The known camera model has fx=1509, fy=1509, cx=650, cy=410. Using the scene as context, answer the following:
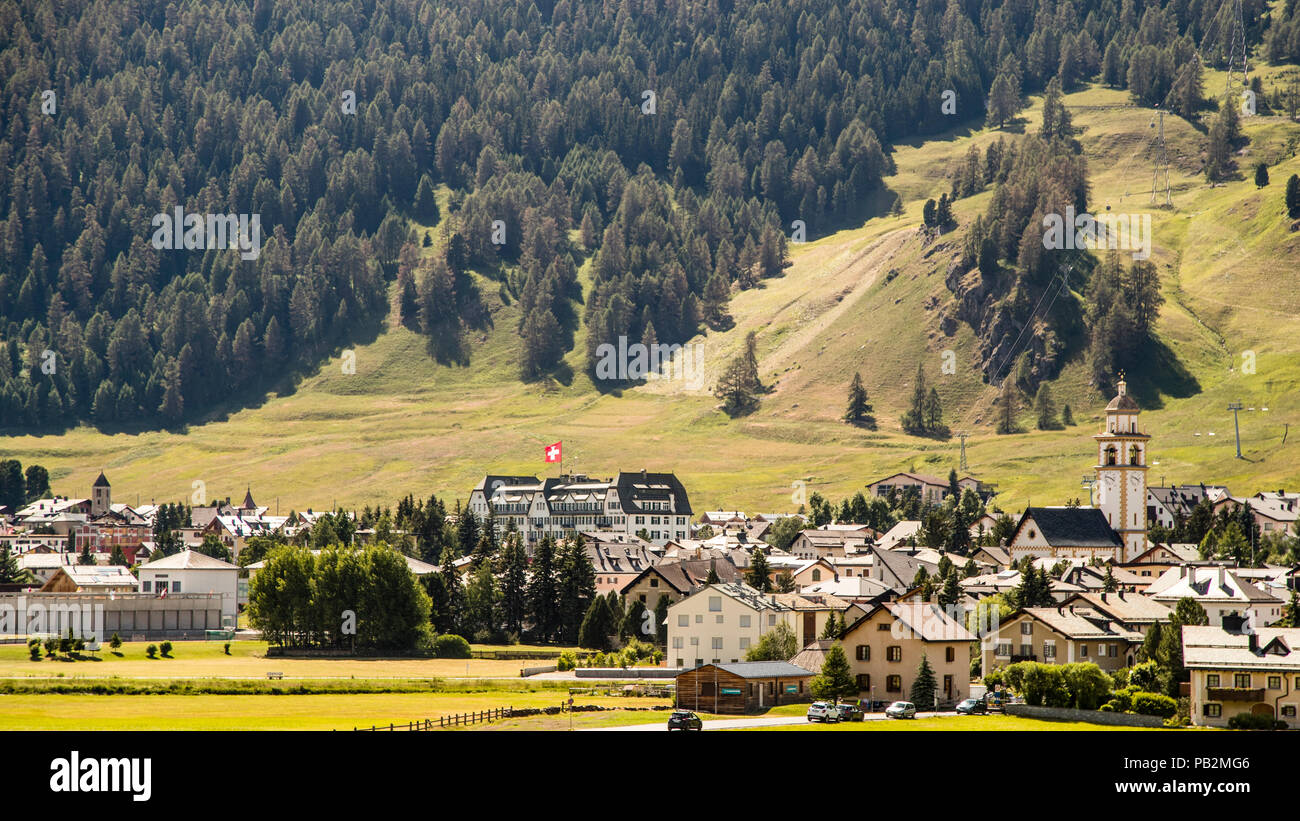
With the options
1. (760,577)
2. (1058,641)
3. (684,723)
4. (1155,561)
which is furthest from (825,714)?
(1155,561)

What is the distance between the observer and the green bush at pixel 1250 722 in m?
71.1

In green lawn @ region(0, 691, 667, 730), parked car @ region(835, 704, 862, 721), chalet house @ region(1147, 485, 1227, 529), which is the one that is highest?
chalet house @ region(1147, 485, 1227, 529)

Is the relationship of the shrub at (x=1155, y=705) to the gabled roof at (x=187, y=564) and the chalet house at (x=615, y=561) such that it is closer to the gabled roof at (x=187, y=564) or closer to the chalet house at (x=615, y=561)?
the chalet house at (x=615, y=561)

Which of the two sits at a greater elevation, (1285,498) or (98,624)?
(1285,498)

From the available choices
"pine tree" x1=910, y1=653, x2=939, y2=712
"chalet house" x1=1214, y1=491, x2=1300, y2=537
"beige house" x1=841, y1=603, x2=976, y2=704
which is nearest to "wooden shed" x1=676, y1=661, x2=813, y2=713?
"beige house" x1=841, y1=603, x2=976, y2=704

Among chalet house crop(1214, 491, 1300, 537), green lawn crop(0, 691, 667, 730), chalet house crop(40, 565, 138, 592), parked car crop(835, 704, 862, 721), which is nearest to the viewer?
green lawn crop(0, 691, 667, 730)

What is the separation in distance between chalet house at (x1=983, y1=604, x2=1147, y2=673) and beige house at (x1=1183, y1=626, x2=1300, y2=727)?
20.1 meters

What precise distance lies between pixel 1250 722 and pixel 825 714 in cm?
2009

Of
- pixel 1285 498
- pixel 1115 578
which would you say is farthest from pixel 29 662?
pixel 1285 498

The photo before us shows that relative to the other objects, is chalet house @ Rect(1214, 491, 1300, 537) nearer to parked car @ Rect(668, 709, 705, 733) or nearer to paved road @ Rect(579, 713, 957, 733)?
paved road @ Rect(579, 713, 957, 733)

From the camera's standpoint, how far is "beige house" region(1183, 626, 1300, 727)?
73.4 meters
